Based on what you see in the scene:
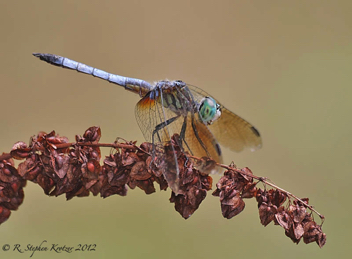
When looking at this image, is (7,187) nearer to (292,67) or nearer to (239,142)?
(239,142)

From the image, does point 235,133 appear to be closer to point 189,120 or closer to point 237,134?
point 237,134

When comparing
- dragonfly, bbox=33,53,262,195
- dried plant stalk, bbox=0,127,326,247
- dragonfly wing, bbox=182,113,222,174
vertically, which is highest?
dragonfly, bbox=33,53,262,195

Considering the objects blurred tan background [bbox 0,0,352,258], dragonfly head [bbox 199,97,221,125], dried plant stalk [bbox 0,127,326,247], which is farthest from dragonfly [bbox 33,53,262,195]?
blurred tan background [bbox 0,0,352,258]

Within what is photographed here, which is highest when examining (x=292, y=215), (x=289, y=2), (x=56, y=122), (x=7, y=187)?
(x=289, y=2)

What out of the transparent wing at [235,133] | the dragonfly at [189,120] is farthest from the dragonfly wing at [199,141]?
the transparent wing at [235,133]

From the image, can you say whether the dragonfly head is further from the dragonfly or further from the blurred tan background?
the blurred tan background

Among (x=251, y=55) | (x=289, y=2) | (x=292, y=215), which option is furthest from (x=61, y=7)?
(x=292, y=215)
